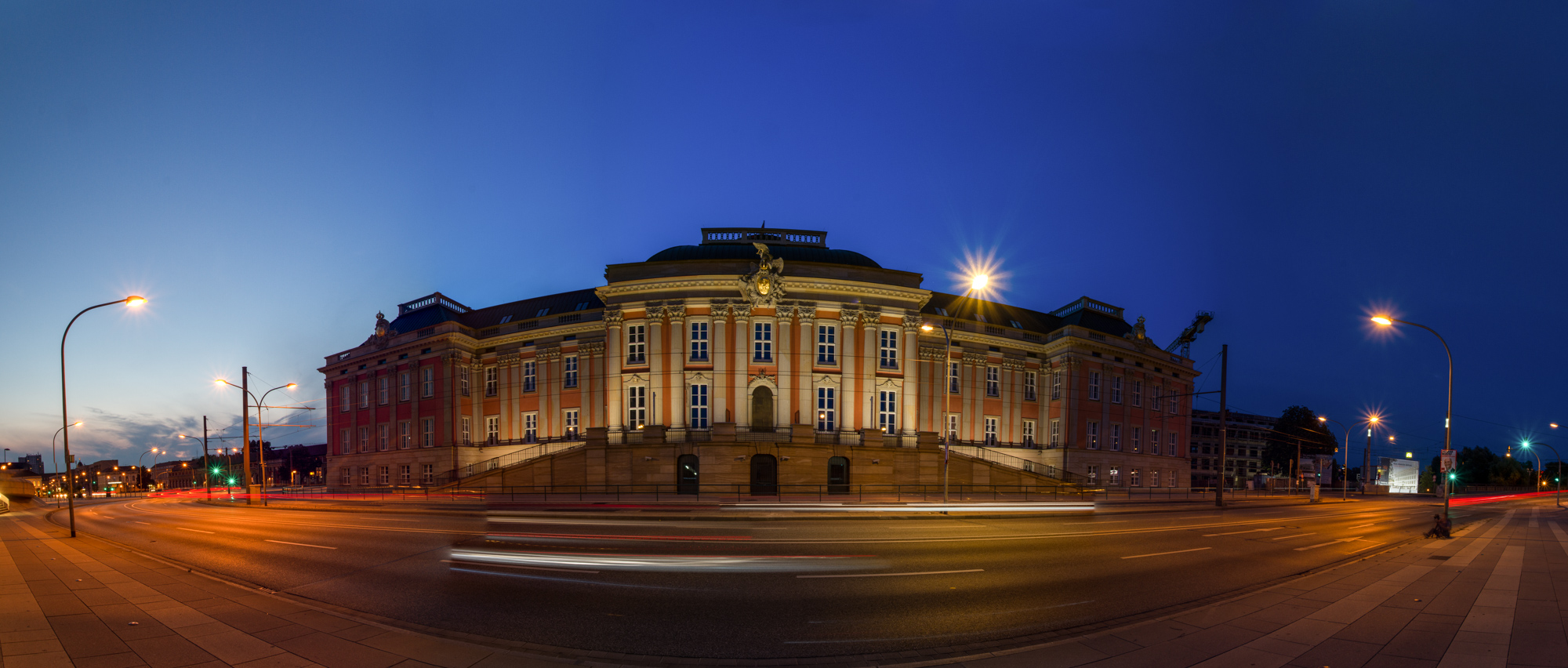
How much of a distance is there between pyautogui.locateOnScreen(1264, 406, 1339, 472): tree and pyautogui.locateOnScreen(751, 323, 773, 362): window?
265 feet

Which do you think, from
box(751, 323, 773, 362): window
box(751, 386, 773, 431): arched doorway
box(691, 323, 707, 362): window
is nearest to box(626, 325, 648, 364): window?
box(691, 323, 707, 362): window

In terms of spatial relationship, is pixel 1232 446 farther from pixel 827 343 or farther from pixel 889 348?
pixel 827 343

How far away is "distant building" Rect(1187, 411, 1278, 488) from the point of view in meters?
102

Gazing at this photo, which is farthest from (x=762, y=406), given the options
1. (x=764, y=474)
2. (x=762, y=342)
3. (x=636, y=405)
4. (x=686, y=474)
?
(x=636, y=405)

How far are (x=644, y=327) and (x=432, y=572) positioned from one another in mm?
31099

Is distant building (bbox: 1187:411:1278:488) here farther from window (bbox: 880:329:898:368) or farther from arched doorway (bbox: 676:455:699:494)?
arched doorway (bbox: 676:455:699:494)


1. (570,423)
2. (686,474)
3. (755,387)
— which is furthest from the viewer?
(570,423)

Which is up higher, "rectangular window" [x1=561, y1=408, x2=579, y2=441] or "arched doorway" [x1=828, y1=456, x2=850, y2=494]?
"rectangular window" [x1=561, y1=408, x2=579, y2=441]

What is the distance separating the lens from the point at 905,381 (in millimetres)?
44062

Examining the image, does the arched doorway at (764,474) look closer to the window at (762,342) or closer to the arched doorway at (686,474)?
the arched doorway at (686,474)

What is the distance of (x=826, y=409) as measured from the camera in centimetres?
4256

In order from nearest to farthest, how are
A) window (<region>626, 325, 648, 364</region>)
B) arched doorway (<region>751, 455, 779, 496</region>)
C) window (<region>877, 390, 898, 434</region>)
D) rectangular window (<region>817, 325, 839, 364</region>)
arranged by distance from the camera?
arched doorway (<region>751, 455, 779, 496</region>), rectangular window (<region>817, 325, 839, 364</region>), window (<region>626, 325, 648, 364</region>), window (<region>877, 390, 898, 434</region>)

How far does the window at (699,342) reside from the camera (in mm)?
42406

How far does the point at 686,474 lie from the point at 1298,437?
8734 centimetres
